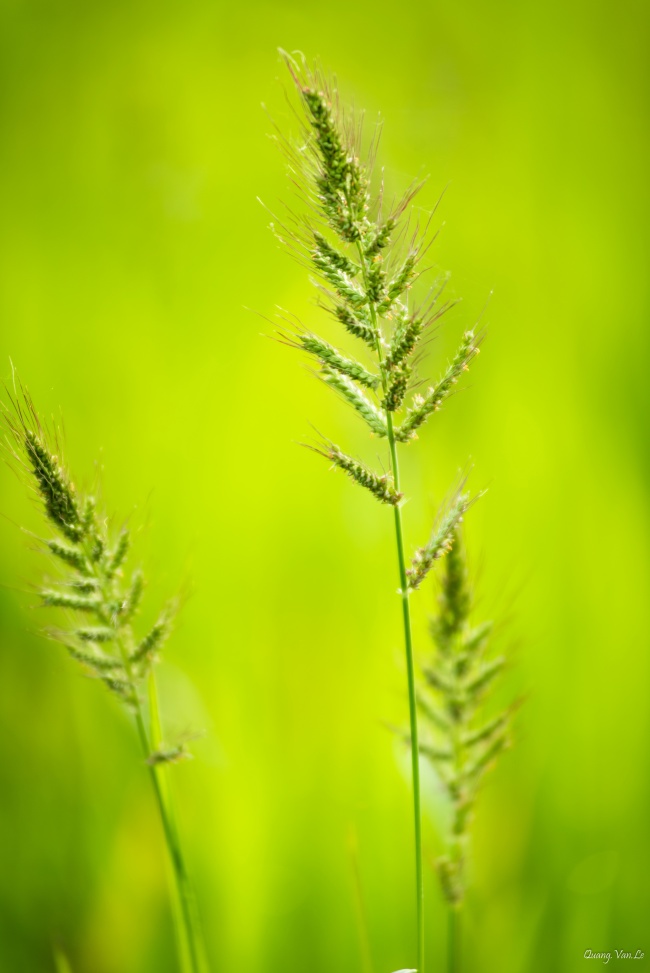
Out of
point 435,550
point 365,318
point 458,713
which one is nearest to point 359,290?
point 365,318

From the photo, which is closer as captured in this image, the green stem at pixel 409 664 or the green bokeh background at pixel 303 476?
the green stem at pixel 409 664

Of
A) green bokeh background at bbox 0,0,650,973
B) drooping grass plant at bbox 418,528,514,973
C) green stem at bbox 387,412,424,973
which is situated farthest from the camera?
green bokeh background at bbox 0,0,650,973

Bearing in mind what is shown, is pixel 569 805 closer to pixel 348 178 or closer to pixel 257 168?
pixel 348 178

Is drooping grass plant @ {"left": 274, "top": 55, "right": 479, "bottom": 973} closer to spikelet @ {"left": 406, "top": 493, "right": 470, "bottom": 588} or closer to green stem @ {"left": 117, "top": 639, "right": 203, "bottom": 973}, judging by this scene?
spikelet @ {"left": 406, "top": 493, "right": 470, "bottom": 588}

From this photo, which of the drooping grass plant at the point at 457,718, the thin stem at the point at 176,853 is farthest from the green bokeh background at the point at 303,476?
the thin stem at the point at 176,853

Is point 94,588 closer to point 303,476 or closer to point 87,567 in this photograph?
point 87,567

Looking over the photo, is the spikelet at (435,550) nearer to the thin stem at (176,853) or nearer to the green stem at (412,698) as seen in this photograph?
the green stem at (412,698)

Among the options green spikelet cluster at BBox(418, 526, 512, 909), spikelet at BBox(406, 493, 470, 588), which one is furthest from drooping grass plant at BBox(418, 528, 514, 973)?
spikelet at BBox(406, 493, 470, 588)
